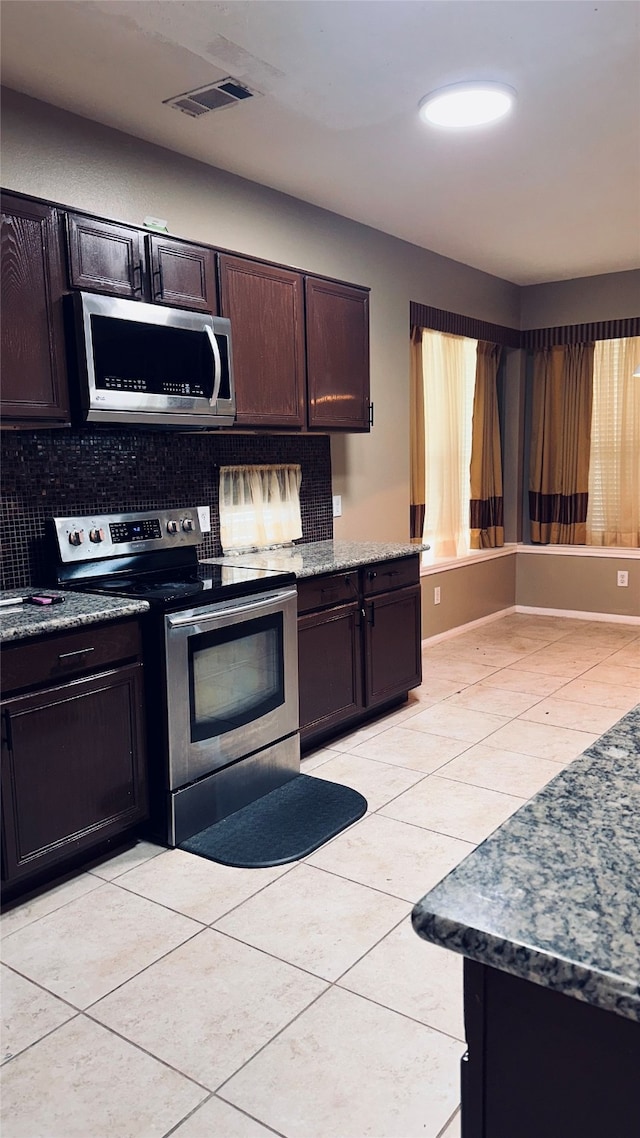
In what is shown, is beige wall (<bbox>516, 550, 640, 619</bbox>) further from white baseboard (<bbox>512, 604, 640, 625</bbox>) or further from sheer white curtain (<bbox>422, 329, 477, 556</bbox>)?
sheer white curtain (<bbox>422, 329, 477, 556</bbox>)

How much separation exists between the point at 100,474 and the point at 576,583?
4.20 m

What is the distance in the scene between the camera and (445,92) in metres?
A: 2.80

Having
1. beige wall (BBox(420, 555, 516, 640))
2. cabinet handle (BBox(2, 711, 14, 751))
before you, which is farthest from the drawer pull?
beige wall (BBox(420, 555, 516, 640))

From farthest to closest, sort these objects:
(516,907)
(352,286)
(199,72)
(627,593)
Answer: (627,593) < (352,286) < (199,72) < (516,907)

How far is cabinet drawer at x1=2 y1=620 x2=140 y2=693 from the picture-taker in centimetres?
224

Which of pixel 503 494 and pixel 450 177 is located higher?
pixel 450 177

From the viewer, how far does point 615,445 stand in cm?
596

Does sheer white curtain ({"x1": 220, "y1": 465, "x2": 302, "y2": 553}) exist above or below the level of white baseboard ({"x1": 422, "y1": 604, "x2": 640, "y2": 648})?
above

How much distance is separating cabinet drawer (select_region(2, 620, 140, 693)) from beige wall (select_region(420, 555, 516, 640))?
2.93 meters

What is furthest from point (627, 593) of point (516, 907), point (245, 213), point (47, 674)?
point (516, 907)

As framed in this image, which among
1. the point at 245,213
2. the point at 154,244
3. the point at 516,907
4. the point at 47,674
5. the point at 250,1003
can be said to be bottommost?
the point at 250,1003

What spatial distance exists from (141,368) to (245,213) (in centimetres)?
130

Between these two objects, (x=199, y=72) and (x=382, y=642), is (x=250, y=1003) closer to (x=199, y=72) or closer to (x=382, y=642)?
(x=382, y=642)

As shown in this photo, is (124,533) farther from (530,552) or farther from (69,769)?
(530,552)
